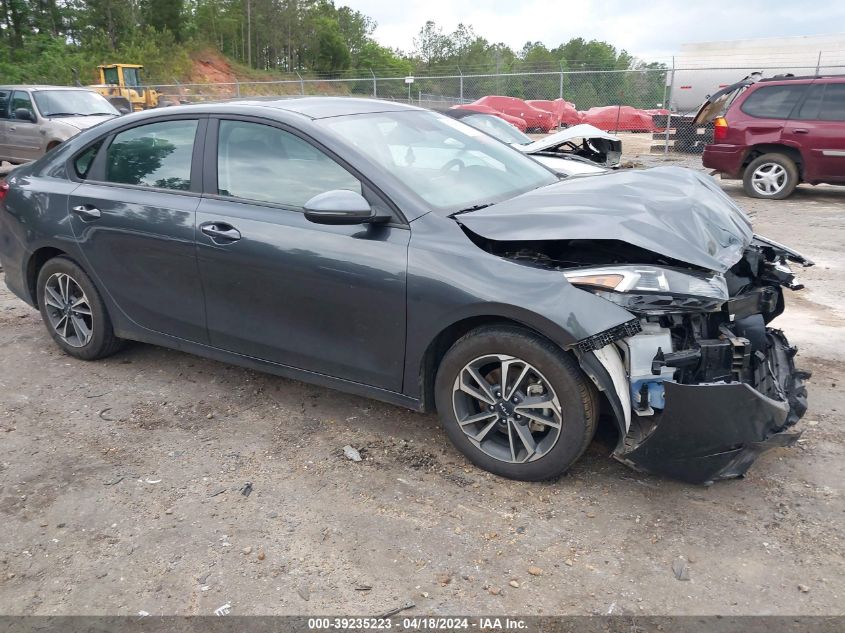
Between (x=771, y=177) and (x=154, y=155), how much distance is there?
395 inches

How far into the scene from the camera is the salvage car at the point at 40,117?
12250mm

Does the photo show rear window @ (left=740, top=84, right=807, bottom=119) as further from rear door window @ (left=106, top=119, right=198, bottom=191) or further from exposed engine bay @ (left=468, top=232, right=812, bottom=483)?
rear door window @ (left=106, top=119, right=198, bottom=191)

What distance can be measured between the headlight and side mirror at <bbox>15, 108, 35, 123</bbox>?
12.8 metres

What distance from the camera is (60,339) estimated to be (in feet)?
15.7

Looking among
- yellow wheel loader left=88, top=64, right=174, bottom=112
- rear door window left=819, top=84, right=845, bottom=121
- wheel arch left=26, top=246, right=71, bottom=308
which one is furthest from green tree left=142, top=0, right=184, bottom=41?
wheel arch left=26, top=246, right=71, bottom=308

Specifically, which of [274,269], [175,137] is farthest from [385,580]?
[175,137]

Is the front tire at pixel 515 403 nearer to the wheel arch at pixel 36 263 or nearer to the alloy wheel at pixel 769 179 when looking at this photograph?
the wheel arch at pixel 36 263

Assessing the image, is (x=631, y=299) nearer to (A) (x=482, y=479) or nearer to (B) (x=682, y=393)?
(B) (x=682, y=393)

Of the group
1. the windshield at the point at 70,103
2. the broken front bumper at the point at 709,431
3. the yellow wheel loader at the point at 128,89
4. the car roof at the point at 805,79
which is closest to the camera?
the broken front bumper at the point at 709,431

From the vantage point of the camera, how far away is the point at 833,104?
1026cm

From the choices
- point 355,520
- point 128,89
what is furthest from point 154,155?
point 128,89

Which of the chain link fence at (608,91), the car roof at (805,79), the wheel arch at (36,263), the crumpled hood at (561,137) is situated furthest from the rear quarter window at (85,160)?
the chain link fence at (608,91)

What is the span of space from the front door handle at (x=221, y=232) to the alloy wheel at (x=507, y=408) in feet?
4.76

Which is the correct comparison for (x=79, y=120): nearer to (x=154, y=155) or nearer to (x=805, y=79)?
(x=154, y=155)
